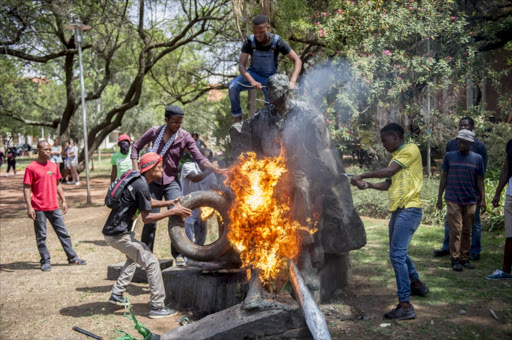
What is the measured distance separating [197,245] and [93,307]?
5.05 ft

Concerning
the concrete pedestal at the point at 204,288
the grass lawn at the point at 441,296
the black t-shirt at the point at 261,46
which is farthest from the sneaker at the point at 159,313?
the black t-shirt at the point at 261,46

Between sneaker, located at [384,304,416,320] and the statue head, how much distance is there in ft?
9.05

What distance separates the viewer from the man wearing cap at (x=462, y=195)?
22.8ft

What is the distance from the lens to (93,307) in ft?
19.4

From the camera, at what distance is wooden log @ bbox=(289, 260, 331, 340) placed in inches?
165

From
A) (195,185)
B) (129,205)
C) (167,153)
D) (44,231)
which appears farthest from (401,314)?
(44,231)

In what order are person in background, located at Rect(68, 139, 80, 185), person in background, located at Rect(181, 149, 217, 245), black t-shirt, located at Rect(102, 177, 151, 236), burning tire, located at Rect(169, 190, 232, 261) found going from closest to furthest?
black t-shirt, located at Rect(102, 177, 151, 236) → burning tire, located at Rect(169, 190, 232, 261) → person in background, located at Rect(181, 149, 217, 245) → person in background, located at Rect(68, 139, 80, 185)

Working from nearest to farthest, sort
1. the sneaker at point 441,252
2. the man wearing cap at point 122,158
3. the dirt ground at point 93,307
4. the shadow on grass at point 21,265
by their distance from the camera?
the dirt ground at point 93,307 < the sneaker at point 441,252 < the shadow on grass at point 21,265 < the man wearing cap at point 122,158

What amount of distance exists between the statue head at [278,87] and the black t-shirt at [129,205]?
1.85 metres

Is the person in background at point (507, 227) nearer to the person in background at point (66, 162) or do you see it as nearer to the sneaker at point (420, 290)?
the sneaker at point (420, 290)

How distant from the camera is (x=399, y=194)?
5.28 meters

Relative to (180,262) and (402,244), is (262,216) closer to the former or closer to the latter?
(402,244)

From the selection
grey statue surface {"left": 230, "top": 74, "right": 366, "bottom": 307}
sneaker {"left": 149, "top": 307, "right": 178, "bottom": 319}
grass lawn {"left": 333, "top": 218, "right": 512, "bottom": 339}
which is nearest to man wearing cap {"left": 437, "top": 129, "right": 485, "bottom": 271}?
grass lawn {"left": 333, "top": 218, "right": 512, "bottom": 339}

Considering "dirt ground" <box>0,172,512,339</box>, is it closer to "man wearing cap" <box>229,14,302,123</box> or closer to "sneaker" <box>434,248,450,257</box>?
"sneaker" <box>434,248,450,257</box>
